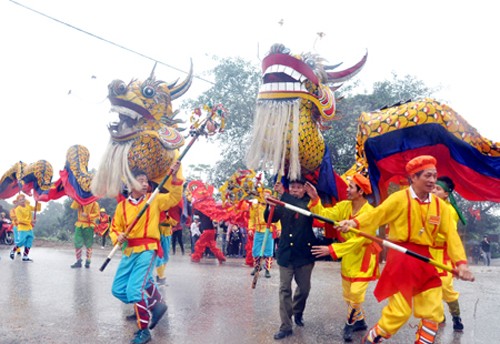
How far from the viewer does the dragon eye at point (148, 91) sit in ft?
21.1

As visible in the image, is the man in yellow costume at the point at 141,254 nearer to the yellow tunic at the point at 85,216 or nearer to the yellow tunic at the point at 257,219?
the yellow tunic at the point at 257,219

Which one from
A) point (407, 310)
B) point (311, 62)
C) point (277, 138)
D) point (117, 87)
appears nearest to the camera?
point (407, 310)

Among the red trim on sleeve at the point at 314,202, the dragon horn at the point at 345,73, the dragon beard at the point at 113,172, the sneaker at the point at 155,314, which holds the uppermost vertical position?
the dragon horn at the point at 345,73

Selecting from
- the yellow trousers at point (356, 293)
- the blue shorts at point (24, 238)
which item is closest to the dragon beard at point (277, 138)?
the yellow trousers at point (356, 293)

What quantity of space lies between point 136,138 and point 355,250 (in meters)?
3.14

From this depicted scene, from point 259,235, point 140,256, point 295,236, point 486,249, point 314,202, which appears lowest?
point 486,249

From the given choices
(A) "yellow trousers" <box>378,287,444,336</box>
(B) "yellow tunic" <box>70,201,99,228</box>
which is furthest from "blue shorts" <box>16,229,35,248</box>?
(A) "yellow trousers" <box>378,287,444,336</box>

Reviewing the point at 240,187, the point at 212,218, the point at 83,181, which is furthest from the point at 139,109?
the point at 212,218

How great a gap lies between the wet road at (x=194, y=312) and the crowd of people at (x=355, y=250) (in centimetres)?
26

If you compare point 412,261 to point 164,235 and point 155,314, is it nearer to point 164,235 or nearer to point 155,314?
point 155,314

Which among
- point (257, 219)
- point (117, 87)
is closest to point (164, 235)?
point (117, 87)

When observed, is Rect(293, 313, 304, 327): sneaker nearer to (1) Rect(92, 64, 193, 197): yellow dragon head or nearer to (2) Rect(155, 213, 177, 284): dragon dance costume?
(2) Rect(155, 213, 177, 284): dragon dance costume

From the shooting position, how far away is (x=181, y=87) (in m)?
6.87

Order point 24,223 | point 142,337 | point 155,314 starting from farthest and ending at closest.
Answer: point 24,223
point 155,314
point 142,337
